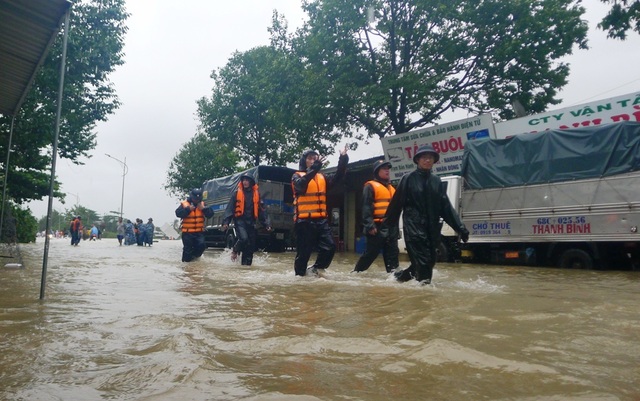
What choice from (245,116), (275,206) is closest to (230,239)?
(275,206)

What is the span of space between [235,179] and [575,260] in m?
14.1

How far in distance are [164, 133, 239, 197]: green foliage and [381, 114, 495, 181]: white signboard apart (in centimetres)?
1881

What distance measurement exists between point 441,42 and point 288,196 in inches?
305

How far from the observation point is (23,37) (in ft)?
19.0

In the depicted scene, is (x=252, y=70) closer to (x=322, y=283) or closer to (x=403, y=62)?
(x=403, y=62)

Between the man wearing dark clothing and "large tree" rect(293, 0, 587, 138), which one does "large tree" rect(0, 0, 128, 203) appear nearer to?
"large tree" rect(293, 0, 587, 138)

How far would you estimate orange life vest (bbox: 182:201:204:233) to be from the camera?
10867 mm

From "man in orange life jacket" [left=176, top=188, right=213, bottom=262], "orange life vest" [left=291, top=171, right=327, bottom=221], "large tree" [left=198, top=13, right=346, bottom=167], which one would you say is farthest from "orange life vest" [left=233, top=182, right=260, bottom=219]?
"large tree" [left=198, top=13, right=346, bottom=167]

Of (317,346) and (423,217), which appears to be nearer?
(317,346)

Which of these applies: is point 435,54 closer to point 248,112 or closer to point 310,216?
point 310,216

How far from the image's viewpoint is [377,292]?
5.31 metres

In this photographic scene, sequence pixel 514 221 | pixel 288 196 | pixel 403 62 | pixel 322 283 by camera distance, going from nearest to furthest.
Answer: pixel 322 283, pixel 514 221, pixel 403 62, pixel 288 196

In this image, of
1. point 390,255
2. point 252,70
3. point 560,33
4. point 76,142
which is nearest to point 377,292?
point 390,255

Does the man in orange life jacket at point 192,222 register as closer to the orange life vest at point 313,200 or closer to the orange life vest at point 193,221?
the orange life vest at point 193,221
